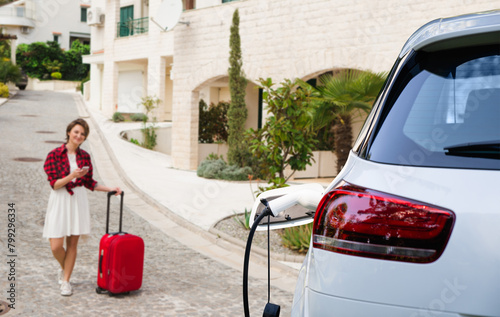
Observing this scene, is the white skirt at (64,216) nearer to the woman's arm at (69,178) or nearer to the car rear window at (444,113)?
the woman's arm at (69,178)

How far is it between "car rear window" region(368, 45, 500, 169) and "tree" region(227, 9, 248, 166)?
43.6 feet

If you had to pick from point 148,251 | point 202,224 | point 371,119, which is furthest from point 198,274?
point 371,119

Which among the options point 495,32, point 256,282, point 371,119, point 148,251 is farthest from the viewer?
point 148,251

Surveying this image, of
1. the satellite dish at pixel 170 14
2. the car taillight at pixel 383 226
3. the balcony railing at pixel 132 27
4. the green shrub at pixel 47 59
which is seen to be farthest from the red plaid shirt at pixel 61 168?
the green shrub at pixel 47 59

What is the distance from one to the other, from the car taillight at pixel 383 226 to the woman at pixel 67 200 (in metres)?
4.07

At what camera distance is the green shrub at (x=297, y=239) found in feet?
24.3

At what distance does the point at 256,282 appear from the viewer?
636 cm

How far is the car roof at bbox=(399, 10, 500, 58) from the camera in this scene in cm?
157

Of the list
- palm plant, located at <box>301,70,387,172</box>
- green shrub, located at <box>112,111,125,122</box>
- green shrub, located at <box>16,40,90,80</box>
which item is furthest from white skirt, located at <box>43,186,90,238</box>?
green shrub, located at <box>16,40,90,80</box>

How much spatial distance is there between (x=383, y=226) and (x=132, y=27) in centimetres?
3046

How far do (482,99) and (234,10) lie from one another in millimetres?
14167

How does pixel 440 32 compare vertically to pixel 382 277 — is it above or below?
above

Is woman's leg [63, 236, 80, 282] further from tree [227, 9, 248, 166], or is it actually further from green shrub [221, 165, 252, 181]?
tree [227, 9, 248, 166]

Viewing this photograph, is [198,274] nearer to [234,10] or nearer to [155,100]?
[234,10]
